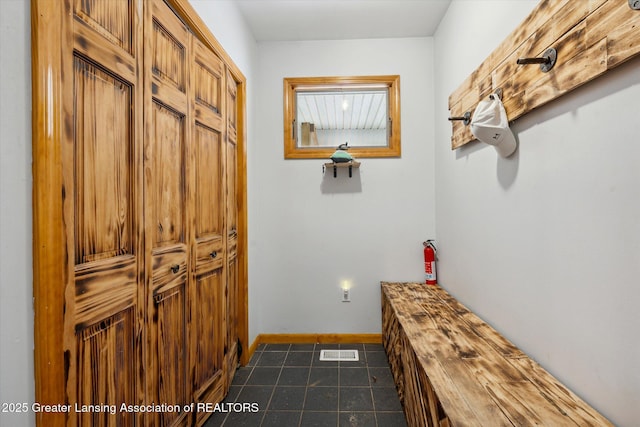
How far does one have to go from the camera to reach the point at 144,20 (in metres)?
1.29

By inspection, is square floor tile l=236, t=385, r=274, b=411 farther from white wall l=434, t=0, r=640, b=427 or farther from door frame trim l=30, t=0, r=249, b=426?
white wall l=434, t=0, r=640, b=427

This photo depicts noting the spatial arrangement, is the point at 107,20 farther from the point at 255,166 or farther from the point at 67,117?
the point at 255,166

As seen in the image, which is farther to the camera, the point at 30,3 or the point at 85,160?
the point at 85,160

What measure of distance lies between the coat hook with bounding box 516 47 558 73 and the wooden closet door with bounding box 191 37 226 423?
64.2 inches

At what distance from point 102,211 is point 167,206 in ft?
1.37

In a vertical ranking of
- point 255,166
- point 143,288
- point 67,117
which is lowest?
point 143,288

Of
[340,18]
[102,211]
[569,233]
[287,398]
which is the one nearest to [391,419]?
[287,398]

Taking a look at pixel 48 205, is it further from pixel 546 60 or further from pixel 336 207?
pixel 336 207

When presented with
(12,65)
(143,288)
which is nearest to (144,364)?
(143,288)

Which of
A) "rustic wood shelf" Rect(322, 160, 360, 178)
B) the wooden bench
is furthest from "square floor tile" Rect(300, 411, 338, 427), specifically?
"rustic wood shelf" Rect(322, 160, 360, 178)

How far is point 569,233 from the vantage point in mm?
1167

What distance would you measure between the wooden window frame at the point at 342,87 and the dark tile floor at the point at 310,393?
71.8 inches

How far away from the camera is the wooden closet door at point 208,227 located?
1.76 meters

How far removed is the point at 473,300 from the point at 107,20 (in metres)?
2.38
